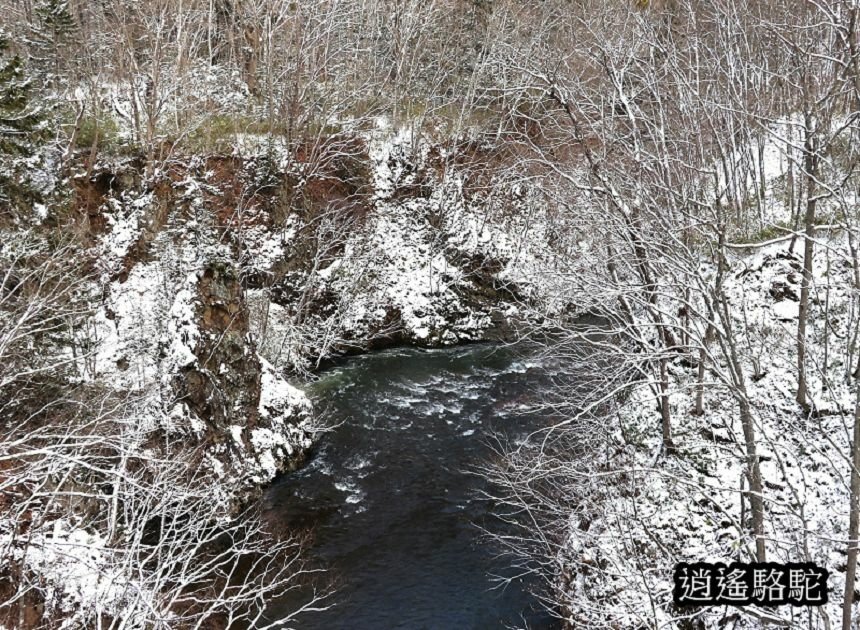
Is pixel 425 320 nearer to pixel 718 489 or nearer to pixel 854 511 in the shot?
pixel 718 489

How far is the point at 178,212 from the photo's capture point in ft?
A: 62.1

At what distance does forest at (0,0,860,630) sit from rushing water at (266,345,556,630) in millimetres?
79

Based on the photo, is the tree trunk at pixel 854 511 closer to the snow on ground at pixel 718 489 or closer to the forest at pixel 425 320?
the forest at pixel 425 320

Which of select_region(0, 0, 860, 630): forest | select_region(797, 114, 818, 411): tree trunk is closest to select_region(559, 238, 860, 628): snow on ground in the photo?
select_region(0, 0, 860, 630): forest

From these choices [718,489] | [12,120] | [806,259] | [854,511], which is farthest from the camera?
[12,120]

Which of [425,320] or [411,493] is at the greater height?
[425,320]

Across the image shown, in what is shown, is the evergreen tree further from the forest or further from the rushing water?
the rushing water

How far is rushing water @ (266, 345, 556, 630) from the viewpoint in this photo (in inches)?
372

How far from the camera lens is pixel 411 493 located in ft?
40.9

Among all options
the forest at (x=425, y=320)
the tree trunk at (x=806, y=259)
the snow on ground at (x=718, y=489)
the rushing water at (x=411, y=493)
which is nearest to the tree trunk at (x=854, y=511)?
the forest at (x=425, y=320)

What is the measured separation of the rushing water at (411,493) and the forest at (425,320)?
0.08m

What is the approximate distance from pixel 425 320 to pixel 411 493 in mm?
9176

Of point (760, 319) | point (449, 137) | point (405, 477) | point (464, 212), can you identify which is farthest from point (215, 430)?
point (449, 137)

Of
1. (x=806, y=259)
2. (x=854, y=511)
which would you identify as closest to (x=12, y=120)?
(x=806, y=259)
